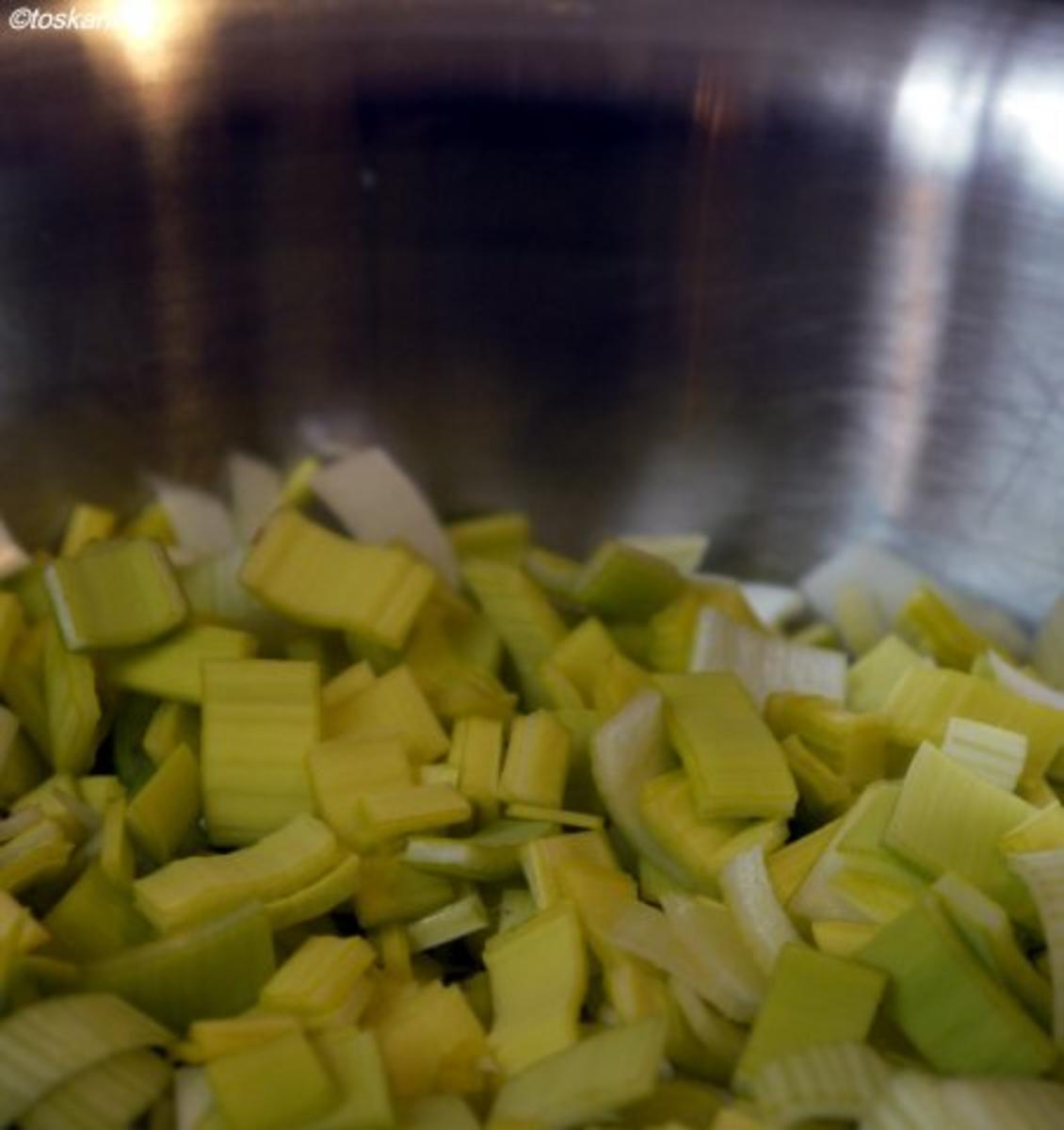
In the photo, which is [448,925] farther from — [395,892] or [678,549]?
[678,549]

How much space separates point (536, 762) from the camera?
1.44m

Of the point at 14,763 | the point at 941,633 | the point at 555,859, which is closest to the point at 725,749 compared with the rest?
the point at 555,859

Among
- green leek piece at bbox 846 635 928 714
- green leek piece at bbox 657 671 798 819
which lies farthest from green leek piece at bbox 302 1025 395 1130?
green leek piece at bbox 846 635 928 714

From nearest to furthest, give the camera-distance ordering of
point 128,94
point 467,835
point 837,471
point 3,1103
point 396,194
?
1. point 3,1103
2. point 467,835
3. point 128,94
4. point 396,194
5. point 837,471

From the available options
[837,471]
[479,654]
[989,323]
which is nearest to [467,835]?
[479,654]

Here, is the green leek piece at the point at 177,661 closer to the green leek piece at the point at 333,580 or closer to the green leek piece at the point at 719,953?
the green leek piece at the point at 333,580

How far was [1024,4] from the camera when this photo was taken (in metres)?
1.74

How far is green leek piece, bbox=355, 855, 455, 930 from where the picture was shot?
4.46 ft

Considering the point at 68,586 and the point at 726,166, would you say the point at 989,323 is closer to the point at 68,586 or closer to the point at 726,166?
the point at 726,166

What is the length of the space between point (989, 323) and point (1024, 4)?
1.11 feet

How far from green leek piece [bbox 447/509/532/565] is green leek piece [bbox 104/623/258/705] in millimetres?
377

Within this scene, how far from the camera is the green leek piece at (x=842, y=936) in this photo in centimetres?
128

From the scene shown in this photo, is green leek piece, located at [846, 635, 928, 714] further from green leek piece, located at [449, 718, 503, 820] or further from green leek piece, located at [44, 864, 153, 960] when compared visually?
green leek piece, located at [44, 864, 153, 960]

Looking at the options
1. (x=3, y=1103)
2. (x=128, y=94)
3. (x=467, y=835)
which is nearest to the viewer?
(x=3, y=1103)
